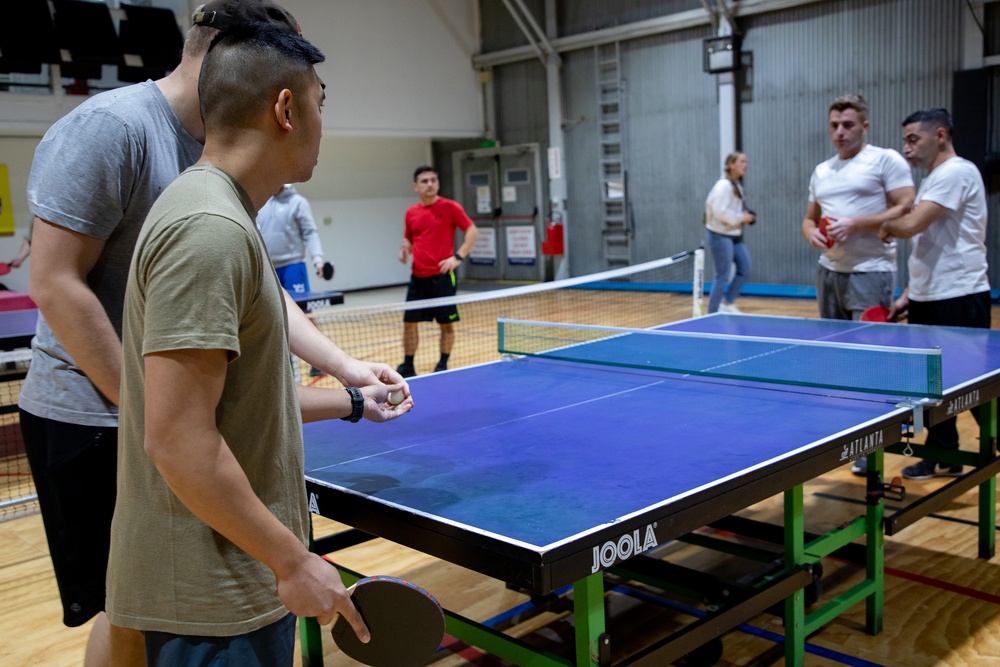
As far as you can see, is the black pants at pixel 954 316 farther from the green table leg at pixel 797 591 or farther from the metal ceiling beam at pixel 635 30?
the metal ceiling beam at pixel 635 30

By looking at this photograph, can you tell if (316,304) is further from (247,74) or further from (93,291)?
(247,74)

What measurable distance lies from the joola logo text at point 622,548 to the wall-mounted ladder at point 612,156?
12.8 meters

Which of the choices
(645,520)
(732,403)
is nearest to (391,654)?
(645,520)

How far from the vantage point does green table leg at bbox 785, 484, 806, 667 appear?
2.78m

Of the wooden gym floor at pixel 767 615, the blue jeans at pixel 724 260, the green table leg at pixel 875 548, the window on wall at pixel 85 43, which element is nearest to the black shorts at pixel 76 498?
the wooden gym floor at pixel 767 615

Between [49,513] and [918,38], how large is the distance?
11562 mm

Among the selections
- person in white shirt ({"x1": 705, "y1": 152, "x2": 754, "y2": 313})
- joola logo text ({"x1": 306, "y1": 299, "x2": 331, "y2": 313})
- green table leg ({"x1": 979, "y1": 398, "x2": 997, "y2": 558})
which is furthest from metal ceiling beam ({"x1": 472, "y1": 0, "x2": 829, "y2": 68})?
green table leg ({"x1": 979, "y1": 398, "x2": 997, "y2": 558})

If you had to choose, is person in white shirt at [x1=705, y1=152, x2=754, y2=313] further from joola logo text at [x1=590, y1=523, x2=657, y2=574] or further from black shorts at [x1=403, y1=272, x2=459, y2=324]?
joola logo text at [x1=590, y1=523, x2=657, y2=574]

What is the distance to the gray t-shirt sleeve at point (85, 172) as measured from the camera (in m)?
1.76

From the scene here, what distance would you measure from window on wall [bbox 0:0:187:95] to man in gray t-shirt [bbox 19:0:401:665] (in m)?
9.77

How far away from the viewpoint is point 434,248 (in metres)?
7.92

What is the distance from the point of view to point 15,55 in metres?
10.2

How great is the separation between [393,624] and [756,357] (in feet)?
8.18

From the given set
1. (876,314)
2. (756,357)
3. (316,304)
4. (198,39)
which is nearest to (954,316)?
(876,314)
